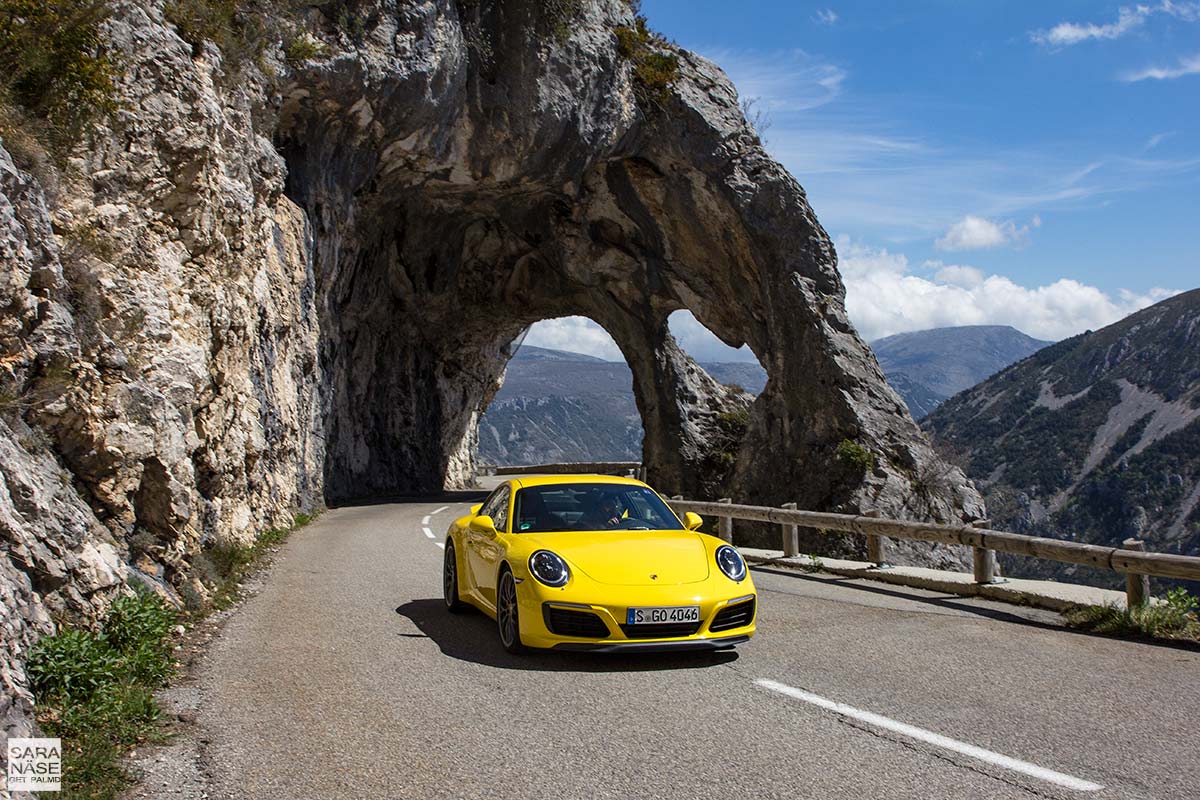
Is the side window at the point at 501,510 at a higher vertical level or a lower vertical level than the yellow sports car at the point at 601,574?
higher

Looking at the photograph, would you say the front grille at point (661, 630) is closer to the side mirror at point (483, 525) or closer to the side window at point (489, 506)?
the side mirror at point (483, 525)

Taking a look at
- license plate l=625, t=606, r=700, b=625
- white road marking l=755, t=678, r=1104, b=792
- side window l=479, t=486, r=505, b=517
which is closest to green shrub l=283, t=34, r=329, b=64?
side window l=479, t=486, r=505, b=517

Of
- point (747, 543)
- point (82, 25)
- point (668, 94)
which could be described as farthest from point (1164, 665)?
point (668, 94)

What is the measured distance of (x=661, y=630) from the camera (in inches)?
275

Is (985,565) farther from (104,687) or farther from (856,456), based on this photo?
(856,456)

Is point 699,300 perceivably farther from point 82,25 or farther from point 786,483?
point 82,25

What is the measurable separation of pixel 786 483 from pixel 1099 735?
21.5 meters

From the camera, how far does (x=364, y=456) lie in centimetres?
3431

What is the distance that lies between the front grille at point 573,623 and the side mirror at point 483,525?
1.45 m

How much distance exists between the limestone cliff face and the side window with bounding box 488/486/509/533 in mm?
3041

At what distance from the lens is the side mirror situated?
847 centimetres

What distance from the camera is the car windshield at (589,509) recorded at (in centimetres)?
848

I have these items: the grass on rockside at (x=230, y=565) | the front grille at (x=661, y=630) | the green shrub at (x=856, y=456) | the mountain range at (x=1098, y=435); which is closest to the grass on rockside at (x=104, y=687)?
the grass on rockside at (x=230, y=565)

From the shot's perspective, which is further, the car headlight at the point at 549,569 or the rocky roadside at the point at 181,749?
the car headlight at the point at 549,569
